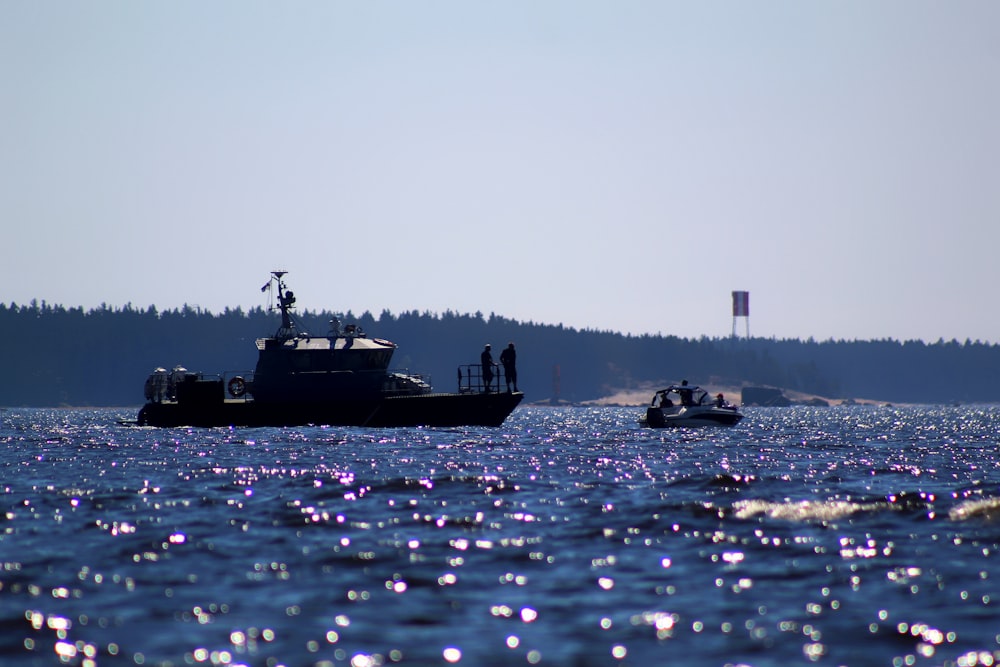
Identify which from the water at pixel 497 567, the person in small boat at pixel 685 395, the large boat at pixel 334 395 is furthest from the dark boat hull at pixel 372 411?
the water at pixel 497 567

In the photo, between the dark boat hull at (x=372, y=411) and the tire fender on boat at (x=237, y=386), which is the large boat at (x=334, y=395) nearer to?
the dark boat hull at (x=372, y=411)

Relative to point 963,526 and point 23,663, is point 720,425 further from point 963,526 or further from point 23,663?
point 23,663

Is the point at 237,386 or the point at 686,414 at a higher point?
the point at 237,386

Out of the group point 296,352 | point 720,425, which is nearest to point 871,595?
point 296,352

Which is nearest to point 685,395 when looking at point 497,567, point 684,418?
point 684,418

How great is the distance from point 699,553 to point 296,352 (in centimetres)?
4174

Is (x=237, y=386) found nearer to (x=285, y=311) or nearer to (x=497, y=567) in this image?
(x=285, y=311)

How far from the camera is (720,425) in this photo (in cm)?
6300

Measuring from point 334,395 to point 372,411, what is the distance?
200 centimetres

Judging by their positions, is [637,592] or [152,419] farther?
[152,419]

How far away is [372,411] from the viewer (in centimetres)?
5484

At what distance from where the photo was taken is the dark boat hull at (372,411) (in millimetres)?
54625

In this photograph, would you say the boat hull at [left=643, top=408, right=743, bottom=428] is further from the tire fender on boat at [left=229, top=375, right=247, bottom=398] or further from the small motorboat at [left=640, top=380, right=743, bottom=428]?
the tire fender on boat at [left=229, top=375, right=247, bottom=398]

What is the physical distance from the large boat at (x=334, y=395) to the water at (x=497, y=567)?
25.8m
